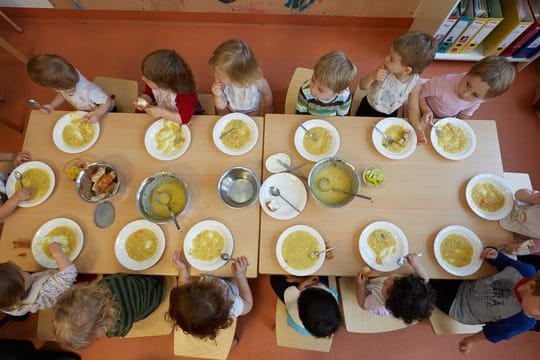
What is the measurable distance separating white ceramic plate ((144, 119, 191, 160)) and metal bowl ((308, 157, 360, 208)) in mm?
718

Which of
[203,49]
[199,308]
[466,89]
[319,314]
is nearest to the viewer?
[199,308]

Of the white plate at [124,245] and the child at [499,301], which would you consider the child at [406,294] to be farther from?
the white plate at [124,245]

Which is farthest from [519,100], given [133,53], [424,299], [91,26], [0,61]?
[0,61]

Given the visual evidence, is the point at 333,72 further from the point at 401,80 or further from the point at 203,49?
the point at 203,49

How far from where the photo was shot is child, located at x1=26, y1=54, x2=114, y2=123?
1749 mm

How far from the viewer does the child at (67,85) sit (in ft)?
5.74

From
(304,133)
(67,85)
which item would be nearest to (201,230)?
(304,133)

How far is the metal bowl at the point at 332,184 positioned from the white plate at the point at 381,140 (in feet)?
0.80

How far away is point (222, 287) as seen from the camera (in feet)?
5.03

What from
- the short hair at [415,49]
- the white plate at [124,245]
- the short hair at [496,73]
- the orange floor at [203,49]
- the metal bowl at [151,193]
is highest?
the orange floor at [203,49]

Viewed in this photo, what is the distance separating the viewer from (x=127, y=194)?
168 cm

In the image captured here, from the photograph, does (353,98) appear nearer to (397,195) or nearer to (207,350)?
(397,195)

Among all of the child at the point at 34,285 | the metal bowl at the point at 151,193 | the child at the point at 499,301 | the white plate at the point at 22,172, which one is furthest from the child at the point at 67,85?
the child at the point at 499,301

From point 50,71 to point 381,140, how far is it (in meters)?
1.87
